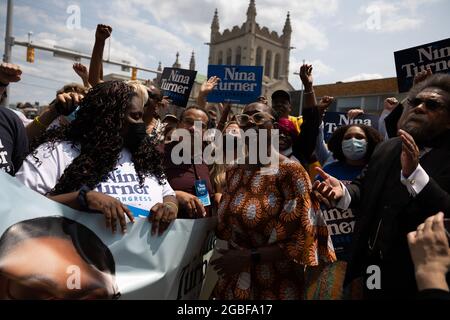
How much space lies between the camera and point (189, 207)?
2.19 meters

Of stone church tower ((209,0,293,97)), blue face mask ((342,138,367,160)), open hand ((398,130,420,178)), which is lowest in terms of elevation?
open hand ((398,130,420,178))

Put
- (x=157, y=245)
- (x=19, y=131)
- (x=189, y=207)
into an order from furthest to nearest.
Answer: (x=19, y=131) → (x=189, y=207) → (x=157, y=245)

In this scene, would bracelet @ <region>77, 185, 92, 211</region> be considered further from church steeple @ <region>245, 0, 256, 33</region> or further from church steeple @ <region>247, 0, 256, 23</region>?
church steeple @ <region>247, 0, 256, 23</region>

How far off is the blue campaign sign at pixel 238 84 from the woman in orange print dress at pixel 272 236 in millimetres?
4361

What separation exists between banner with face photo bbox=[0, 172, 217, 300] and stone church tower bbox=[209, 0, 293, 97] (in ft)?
207

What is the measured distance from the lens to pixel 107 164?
1854 millimetres

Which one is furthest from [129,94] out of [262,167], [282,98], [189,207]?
[282,98]

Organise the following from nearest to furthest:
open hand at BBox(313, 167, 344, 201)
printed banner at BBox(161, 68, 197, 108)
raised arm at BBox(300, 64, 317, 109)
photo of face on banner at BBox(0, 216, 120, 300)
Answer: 1. photo of face on banner at BBox(0, 216, 120, 300)
2. open hand at BBox(313, 167, 344, 201)
3. raised arm at BBox(300, 64, 317, 109)
4. printed banner at BBox(161, 68, 197, 108)

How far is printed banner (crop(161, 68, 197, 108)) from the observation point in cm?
604

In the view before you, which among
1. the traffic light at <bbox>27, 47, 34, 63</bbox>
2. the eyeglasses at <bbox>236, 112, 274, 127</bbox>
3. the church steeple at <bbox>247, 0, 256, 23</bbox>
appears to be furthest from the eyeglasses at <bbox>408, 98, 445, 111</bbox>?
the church steeple at <bbox>247, 0, 256, 23</bbox>

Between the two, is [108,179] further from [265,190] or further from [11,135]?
[11,135]

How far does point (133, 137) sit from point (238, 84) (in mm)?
4640
